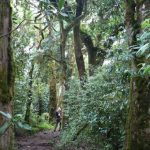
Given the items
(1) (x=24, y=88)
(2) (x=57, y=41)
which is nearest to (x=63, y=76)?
(1) (x=24, y=88)

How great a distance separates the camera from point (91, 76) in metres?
12.8

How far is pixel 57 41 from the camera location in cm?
2134

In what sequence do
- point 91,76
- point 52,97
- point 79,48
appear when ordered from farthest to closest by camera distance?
point 52,97 → point 79,48 → point 91,76

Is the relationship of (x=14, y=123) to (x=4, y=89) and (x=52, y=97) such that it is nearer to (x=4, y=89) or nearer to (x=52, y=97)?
(x=4, y=89)

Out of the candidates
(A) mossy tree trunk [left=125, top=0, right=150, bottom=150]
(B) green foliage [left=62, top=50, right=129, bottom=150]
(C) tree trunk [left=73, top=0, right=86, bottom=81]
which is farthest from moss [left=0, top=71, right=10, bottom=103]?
(C) tree trunk [left=73, top=0, right=86, bottom=81]

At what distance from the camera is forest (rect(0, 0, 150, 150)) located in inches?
152

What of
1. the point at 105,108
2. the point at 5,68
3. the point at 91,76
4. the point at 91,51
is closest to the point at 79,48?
the point at 91,51

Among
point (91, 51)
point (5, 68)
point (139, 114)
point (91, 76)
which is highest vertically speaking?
point (91, 51)

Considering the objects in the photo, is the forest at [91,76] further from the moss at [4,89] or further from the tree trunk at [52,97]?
the tree trunk at [52,97]

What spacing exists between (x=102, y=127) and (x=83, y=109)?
1.66 m

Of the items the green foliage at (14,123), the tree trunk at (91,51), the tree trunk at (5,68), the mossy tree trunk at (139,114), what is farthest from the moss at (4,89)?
the tree trunk at (91,51)

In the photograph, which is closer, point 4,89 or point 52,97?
point 4,89

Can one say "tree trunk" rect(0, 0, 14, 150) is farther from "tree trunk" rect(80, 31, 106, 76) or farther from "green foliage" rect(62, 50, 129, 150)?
"tree trunk" rect(80, 31, 106, 76)

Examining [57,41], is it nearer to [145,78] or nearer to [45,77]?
[45,77]
